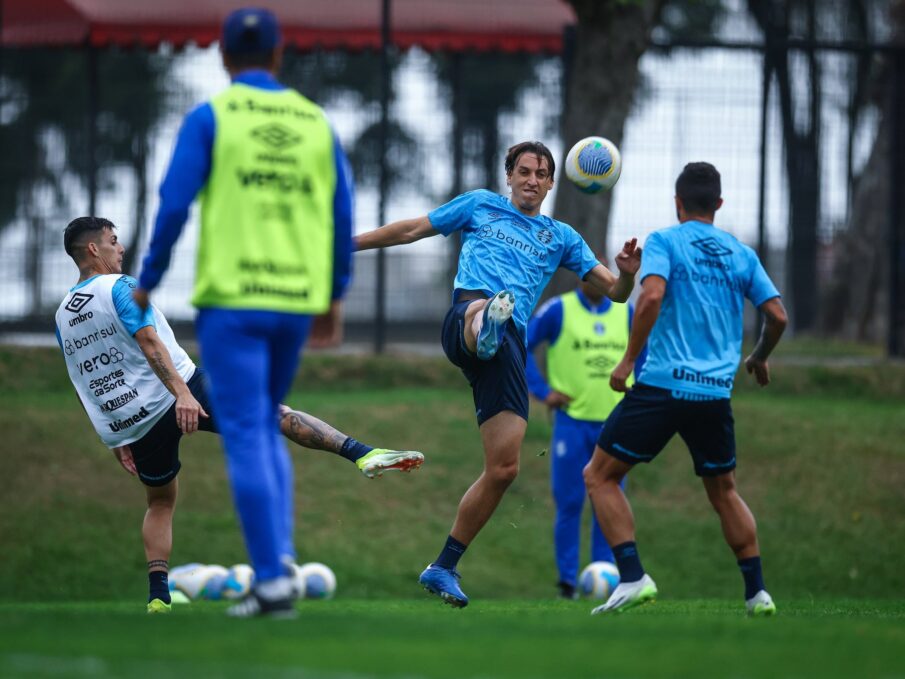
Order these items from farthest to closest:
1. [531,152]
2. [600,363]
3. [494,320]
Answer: [600,363] → [531,152] → [494,320]

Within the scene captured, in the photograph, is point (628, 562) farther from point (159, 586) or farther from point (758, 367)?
point (159, 586)

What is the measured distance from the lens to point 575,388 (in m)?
11.8

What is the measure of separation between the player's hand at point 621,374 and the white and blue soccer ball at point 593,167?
57.0 inches

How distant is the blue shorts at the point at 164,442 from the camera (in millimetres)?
8977

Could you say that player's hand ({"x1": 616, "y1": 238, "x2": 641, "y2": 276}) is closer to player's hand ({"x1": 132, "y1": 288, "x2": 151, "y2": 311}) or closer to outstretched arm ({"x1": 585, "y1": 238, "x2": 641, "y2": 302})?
outstretched arm ({"x1": 585, "y1": 238, "x2": 641, "y2": 302})

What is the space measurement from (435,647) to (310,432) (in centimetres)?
376

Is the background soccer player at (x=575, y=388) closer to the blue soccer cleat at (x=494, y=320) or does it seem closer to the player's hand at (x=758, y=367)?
the player's hand at (x=758, y=367)

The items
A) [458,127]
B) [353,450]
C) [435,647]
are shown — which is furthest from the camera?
[458,127]

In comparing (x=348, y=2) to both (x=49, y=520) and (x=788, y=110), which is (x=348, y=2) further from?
(x=49, y=520)

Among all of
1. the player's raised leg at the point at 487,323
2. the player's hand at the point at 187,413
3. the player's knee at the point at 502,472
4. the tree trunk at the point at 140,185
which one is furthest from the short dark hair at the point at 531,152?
the tree trunk at the point at 140,185

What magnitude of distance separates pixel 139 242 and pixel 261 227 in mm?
14141

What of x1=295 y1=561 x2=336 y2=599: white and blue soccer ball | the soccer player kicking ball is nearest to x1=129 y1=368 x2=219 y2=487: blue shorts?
the soccer player kicking ball

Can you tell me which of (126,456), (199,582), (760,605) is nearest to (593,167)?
(760,605)

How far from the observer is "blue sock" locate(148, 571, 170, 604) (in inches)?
359
